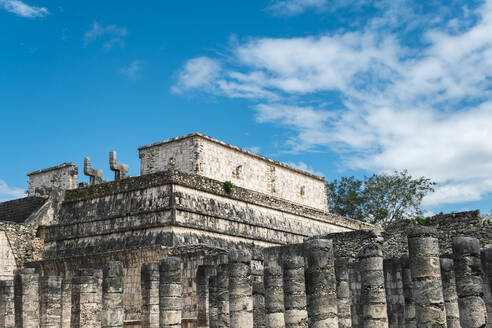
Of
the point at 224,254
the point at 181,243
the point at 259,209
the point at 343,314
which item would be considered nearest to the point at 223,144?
the point at 259,209

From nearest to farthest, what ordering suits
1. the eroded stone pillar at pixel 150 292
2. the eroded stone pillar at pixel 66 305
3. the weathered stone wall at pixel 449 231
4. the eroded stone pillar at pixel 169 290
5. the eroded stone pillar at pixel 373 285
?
the eroded stone pillar at pixel 373 285 → the eroded stone pillar at pixel 169 290 → the eroded stone pillar at pixel 150 292 → the weathered stone wall at pixel 449 231 → the eroded stone pillar at pixel 66 305

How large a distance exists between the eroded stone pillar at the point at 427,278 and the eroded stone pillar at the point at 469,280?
362 mm

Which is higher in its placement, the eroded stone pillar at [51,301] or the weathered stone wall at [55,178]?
the weathered stone wall at [55,178]

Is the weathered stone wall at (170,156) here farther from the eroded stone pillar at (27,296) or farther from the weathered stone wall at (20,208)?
the eroded stone pillar at (27,296)

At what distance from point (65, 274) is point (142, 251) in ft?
11.2

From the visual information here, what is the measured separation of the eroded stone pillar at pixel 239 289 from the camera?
12.8m

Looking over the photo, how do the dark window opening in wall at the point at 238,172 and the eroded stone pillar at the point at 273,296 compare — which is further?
the dark window opening in wall at the point at 238,172

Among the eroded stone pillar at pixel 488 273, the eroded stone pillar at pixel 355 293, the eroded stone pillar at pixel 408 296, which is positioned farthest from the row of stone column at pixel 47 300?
the eroded stone pillar at pixel 488 273

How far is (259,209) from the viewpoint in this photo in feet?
74.9

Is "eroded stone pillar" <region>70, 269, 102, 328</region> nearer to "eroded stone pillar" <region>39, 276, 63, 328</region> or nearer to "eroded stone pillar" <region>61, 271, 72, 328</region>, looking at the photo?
"eroded stone pillar" <region>39, 276, 63, 328</region>

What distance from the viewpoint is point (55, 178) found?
2973 cm

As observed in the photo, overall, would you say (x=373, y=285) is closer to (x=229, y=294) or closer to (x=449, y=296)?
(x=449, y=296)

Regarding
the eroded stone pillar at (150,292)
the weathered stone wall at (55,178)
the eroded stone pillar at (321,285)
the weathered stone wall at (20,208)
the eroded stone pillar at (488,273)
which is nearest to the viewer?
the eroded stone pillar at (321,285)

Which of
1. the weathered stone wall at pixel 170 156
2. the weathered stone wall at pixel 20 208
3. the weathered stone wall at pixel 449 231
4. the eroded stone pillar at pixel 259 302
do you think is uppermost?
the weathered stone wall at pixel 170 156
